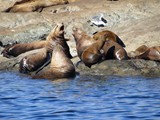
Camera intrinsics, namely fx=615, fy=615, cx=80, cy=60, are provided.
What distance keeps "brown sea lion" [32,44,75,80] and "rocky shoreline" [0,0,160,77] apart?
6.31 ft

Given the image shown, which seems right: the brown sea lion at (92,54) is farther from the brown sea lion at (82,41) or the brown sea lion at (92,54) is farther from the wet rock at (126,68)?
the brown sea lion at (82,41)

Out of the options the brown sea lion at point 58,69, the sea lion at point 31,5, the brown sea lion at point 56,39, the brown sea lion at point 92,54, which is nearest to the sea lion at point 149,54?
the brown sea lion at point 92,54

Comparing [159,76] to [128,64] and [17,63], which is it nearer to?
[128,64]

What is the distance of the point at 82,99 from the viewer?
12203 mm

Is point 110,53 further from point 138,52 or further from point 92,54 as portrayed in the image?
point 138,52

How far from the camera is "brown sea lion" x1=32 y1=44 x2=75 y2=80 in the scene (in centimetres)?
1567

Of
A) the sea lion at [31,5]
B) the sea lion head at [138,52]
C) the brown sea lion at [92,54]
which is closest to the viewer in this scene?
the brown sea lion at [92,54]

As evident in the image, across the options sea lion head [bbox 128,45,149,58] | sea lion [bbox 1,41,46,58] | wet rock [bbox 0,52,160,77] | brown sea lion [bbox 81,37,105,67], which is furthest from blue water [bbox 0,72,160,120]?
sea lion [bbox 1,41,46,58]

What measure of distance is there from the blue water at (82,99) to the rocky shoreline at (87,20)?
3.53m

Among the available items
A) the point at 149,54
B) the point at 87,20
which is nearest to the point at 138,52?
the point at 149,54

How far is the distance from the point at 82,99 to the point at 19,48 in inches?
323

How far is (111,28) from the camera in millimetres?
21703

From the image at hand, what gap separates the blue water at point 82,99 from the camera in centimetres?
1055

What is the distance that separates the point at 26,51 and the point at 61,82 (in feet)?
16.5
